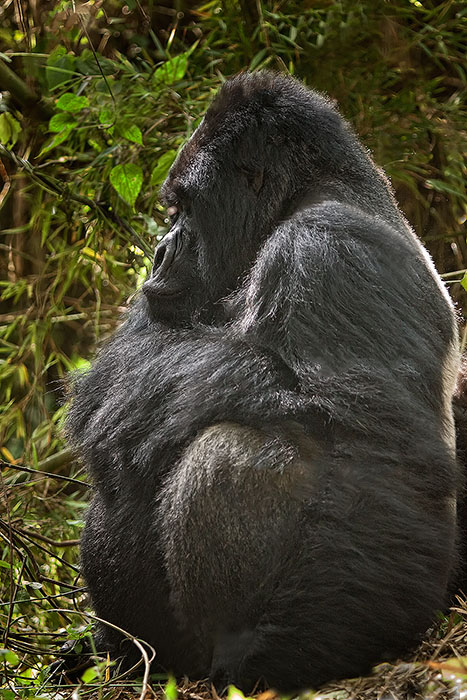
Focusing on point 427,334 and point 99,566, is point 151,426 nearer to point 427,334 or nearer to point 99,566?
point 99,566

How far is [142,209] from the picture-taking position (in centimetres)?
441

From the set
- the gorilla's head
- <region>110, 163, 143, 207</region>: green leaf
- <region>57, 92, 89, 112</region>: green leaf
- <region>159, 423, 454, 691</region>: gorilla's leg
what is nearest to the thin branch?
<region>57, 92, 89, 112</region>: green leaf

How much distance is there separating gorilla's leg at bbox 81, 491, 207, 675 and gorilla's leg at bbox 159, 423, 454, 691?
24 centimetres

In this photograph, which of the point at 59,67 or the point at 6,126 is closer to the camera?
the point at 6,126

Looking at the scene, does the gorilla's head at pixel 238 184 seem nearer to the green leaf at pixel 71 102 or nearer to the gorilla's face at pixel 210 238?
the gorilla's face at pixel 210 238

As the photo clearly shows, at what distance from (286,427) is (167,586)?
0.56 meters

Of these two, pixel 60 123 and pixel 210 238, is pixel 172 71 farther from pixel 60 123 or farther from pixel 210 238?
pixel 210 238

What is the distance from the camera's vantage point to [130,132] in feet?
12.3

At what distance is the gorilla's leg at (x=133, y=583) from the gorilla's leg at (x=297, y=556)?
0.78 feet

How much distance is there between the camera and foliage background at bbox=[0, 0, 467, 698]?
396 centimetres

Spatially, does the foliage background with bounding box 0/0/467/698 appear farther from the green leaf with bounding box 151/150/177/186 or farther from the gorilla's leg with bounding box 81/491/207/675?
the gorilla's leg with bounding box 81/491/207/675

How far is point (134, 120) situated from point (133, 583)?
2.32 meters

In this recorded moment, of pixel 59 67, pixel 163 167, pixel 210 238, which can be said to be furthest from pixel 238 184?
A: pixel 59 67

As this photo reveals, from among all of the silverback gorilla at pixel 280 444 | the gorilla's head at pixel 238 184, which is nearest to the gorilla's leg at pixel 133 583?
the silverback gorilla at pixel 280 444
